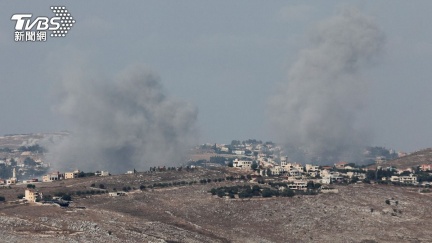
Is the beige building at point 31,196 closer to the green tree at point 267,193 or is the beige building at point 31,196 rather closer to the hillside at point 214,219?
the hillside at point 214,219

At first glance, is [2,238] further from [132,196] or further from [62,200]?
[132,196]

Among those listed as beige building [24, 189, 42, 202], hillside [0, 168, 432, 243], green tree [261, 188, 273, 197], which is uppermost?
beige building [24, 189, 42, 202]

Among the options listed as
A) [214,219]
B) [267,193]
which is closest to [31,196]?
[214,219]

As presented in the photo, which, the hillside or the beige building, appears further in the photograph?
the beige building

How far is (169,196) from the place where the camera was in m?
192

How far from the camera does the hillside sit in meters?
149

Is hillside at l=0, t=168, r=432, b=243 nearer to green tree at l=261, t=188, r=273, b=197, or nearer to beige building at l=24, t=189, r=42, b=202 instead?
green tree at l=261, t=188, r=273, b=197

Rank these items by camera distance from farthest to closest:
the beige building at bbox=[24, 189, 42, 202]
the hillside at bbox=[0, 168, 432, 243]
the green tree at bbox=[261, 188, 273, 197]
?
the green tree at bbox=[261, 188, 273, 197] → the beige building at bbox=[24, 189, 42, 202] → the hillside at bbox=[0, 168, 432, 243]

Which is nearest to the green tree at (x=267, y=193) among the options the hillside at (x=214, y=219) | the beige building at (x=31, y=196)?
the hillside at (x=214, y=219)

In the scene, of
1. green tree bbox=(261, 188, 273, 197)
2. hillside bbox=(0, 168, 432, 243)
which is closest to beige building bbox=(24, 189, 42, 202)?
hillside bbox=(0, 168, 432, 243)

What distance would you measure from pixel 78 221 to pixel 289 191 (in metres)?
60.2

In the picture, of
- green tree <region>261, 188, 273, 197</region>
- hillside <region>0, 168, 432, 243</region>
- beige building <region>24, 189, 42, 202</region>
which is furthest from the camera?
green tree <region>261, 188, 273, 197</region>

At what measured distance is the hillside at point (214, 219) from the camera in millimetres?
149125

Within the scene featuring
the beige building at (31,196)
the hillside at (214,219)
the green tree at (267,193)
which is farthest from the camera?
the green tree at (267,193)
